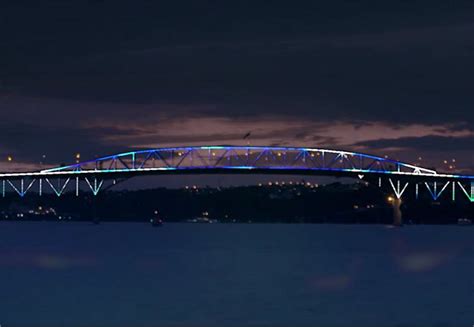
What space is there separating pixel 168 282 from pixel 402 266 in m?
20.6

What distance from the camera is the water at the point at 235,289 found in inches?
1604

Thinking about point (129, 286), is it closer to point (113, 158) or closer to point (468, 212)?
point (113, 158)

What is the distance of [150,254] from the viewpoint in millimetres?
83625

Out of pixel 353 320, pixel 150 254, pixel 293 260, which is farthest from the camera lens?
pixel 150 254

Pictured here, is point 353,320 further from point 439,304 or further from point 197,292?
point 197,292

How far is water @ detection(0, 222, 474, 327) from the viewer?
40.8 meters

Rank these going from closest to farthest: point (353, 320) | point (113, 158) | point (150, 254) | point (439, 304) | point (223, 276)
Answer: point (353, 320)
point (439, 304)
point (223, 276)
point (150, 254)
point (113, 158)

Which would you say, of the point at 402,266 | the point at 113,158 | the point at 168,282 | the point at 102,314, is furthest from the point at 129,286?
the point at 113,158

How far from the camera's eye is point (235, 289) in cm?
5256

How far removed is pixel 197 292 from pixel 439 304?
40.4 ft

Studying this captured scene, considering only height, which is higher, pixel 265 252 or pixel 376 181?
pixel 376 181

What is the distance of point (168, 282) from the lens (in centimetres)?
5653

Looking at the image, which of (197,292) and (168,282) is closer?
(197,292)

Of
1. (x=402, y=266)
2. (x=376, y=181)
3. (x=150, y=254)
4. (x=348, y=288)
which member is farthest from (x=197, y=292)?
(x=376, y=181)
